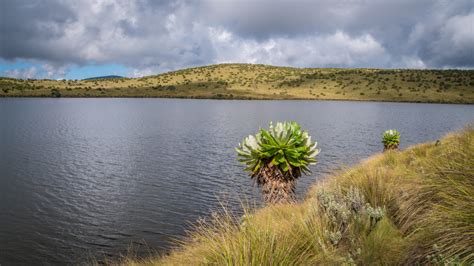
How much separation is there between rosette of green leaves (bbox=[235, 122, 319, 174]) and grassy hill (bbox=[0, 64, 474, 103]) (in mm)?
107097

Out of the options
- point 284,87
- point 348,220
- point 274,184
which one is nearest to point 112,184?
point 274,184

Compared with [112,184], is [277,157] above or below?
above

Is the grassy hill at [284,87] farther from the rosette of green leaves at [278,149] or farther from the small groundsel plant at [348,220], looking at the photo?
the small groundsel plant at [348,220]

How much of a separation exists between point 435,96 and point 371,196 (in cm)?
11702

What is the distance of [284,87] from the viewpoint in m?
130

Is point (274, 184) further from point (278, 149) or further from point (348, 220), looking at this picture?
point (348, 220)

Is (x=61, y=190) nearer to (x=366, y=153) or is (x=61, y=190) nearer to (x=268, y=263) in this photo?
(x=268, y=263)

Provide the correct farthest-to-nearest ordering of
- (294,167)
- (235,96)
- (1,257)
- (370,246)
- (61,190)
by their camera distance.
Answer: (235,96)
(61,190)
(1,257)
(294,167)
(370,246)

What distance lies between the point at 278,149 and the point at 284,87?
123641 mm

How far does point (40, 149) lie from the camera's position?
26.7 meters

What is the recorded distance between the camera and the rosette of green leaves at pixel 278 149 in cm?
880

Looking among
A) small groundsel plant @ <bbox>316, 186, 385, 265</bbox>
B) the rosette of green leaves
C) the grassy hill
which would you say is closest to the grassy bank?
small groundsel plant @ <bbox>316, 186, 385, 265</bbox>

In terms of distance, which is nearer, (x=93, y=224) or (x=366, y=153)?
Answer: (x=93, y=224)

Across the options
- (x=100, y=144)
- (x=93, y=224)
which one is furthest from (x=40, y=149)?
(x=93, y=224)
